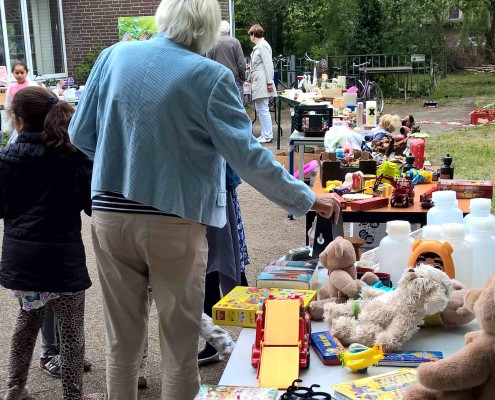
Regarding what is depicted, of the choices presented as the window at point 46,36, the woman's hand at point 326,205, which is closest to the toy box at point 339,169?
the woman's hand at point 326,205

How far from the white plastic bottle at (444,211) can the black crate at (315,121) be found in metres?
3.29

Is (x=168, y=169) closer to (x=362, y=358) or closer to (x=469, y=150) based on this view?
(x=362, y=358)

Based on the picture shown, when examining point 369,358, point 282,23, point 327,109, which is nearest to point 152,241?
point 369,358

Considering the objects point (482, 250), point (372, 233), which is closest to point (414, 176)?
point (372, 233)

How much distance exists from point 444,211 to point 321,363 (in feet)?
4.34

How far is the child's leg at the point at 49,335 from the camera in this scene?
3.81m

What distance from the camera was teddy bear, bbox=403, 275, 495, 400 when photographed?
1559 millimetres

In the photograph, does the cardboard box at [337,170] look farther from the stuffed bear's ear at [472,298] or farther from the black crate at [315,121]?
the stuffed bear's ear at [472,298]

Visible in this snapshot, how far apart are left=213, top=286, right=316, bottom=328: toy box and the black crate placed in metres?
3.96

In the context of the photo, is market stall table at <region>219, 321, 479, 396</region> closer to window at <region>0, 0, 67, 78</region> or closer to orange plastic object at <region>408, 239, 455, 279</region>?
orange plastic object at <region>408, 239, 455, 279</region>

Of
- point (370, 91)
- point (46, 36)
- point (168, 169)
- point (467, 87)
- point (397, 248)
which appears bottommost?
point (467, 87)

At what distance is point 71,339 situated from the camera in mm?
3328

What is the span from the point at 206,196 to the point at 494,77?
22.2m

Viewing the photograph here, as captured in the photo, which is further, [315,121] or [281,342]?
[315,121]
